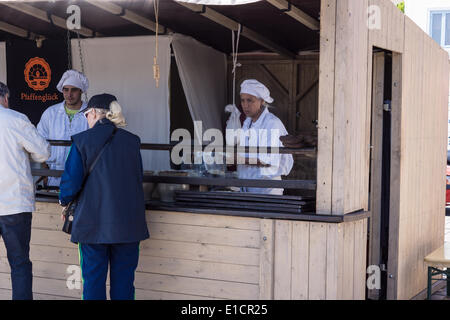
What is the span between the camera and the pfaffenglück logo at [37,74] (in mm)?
6527

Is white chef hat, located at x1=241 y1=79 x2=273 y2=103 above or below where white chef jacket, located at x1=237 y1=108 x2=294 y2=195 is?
above

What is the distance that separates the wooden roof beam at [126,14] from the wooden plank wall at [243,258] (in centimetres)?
168

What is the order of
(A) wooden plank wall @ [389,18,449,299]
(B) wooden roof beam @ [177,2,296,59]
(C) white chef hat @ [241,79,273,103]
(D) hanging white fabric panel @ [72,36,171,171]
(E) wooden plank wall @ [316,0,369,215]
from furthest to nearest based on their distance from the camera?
(D) hanging white fabric panel @ [72,36,171,171]
(A) wooden plank wall @ [389,18,449,299]
(B) wooden roof beam @ [177,2,296,59]
(C) white chef hat @ [241,79,273,103]
(E) wooden plank wall @ [316,0,369,215]

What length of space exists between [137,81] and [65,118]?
81 cm

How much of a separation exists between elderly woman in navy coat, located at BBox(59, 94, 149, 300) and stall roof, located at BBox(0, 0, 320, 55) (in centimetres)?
144

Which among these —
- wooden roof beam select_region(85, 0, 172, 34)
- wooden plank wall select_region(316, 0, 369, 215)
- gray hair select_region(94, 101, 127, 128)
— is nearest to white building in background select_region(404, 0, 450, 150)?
wooden roof beam select_region(85, 0, 172, 34)

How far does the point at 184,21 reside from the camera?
5641 millimetres

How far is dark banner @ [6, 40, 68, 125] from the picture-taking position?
6465 mm

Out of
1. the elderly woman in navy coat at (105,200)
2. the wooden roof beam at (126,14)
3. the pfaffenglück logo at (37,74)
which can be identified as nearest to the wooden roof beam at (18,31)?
the pfaffenglück logo at (37,74)

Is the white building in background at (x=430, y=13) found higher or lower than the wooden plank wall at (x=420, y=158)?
higher

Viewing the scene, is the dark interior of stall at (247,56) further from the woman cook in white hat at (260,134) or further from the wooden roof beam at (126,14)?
the woman cook in white hat at (260,134)

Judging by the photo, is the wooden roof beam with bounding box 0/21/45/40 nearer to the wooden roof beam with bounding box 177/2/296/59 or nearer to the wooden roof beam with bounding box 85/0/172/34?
the wooden roof beam with bounding box 85/0/172/34

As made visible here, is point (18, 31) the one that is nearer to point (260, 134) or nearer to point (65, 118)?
point (65, 118)

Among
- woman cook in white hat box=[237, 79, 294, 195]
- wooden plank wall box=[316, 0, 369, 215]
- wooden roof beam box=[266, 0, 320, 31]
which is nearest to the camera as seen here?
wooden plank wall box=[316, 0, 369, 215]
